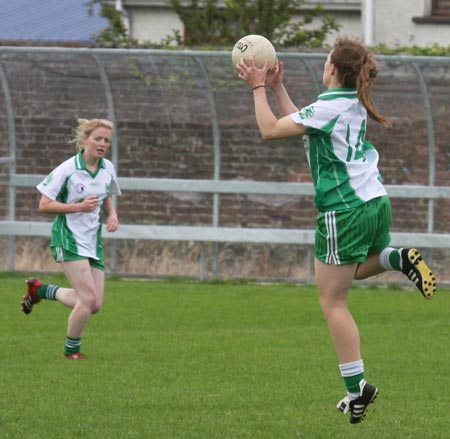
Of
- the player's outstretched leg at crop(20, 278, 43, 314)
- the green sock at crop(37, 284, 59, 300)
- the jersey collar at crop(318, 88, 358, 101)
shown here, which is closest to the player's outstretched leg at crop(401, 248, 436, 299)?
the jersey collar at crop(318, 88, 358, 101)

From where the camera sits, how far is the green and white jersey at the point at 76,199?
10789 mm

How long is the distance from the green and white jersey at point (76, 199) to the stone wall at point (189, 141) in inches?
233

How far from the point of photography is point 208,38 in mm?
21703

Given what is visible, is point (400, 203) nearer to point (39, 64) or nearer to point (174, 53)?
point (174, 53)

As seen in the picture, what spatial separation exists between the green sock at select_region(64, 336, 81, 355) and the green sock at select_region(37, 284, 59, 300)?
2.20 feet

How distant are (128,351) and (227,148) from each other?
250 inches

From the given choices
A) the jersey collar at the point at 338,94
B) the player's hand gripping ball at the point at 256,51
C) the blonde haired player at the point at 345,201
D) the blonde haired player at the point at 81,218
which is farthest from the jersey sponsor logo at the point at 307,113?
the blonde haired player at the point at 81,218

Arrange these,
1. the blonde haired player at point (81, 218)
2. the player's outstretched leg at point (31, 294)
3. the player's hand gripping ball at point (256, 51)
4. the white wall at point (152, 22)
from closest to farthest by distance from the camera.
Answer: the player's hand gripping ball at point (256, 51) → the blonde haired player at point (81, 218) → the player's outstretched leg at point (31, 294) → the white wall at point (152, 22)

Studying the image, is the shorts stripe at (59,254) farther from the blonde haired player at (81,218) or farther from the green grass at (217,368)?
the green grass at (217,368)

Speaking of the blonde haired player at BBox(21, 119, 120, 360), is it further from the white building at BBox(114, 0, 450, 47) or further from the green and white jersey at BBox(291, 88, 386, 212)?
the white building at BBox(114, 0, 450, 47)

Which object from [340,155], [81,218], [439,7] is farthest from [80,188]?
[439,7]

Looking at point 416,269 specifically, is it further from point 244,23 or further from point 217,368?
point 244,23

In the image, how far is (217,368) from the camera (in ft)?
34.0

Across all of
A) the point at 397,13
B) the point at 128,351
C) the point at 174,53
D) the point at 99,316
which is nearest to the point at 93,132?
the point at 128,351
